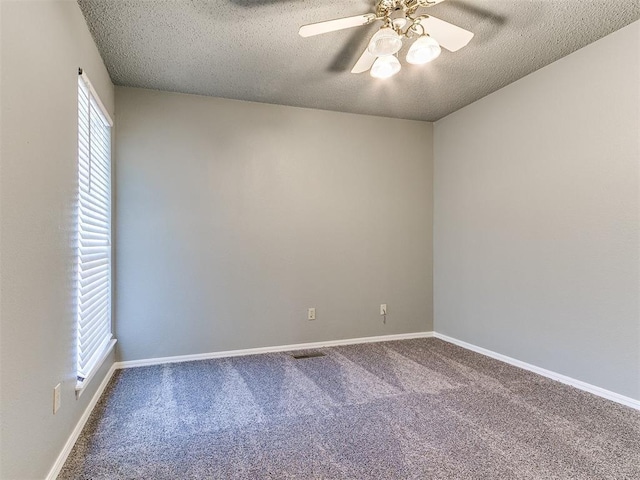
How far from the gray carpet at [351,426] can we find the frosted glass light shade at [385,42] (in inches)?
83.5

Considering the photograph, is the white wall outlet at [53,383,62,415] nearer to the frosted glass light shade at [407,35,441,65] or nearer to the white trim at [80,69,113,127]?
the white trim at [80,69,113,127]

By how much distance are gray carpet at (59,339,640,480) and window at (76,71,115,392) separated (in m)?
0.41

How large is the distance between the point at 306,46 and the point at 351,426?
262 centimetres

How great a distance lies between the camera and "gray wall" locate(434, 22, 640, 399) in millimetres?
2430

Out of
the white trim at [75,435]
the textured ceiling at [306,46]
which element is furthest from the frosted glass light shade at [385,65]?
the white trim at [75,435]

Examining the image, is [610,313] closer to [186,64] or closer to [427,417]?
[427,417]

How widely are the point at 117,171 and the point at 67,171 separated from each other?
1378 mm

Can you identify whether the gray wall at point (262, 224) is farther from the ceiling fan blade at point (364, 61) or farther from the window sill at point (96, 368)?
the ceiling fan blade at point (364, 61)

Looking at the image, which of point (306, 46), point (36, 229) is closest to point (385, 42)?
point (306, 46)

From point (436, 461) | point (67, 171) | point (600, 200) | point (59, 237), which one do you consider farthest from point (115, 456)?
point (600, 200)

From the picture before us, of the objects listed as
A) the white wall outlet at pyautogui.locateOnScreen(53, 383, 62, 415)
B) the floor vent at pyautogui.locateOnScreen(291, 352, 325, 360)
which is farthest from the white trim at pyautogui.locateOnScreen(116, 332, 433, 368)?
the white wall outlet at pyautogui.locateOnScreen(53, 383, 62, 415)

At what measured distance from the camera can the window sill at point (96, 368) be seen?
2092 millimetres

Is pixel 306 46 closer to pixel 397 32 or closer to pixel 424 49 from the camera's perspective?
pixel 397 32

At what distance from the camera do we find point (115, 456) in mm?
1875
